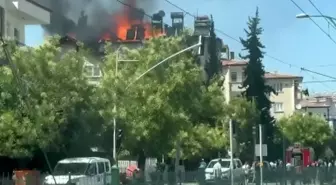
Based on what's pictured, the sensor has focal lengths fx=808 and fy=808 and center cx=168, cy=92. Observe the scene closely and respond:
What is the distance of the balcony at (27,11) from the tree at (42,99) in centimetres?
1243

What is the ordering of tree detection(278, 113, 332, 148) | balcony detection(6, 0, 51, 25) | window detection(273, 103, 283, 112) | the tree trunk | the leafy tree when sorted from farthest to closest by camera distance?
1. window detection(273, 103, 283, 112)
2. tree detection(278, 113, 332, 148)
3. the leafy tree
4. balcony detection(6, 0, 51, 25)
5. the tree trunk

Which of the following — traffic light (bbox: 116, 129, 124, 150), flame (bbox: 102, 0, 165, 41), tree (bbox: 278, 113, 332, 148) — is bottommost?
traffic light (bbox: 116, 129, 124, 150)

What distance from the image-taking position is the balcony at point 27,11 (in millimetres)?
48344

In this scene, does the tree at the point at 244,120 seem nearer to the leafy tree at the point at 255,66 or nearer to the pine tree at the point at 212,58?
the leafy tree at the point at 255,66

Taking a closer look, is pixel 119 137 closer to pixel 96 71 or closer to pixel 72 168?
pixel 72 168

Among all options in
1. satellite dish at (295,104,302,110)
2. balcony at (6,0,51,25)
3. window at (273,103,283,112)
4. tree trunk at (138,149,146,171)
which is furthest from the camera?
satellite dish at (295,104,302,110)

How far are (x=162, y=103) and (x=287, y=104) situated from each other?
77.6 m

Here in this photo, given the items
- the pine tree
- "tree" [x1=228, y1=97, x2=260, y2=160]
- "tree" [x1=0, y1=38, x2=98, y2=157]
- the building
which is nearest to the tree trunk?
"tree" [x1=0, y1=38, x2=98, y2=157]

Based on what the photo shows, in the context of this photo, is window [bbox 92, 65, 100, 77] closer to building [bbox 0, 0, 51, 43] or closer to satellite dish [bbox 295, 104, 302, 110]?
building [bbox 0, 0, 51, 43]

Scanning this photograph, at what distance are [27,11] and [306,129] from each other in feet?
161

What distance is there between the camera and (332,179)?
48156mm

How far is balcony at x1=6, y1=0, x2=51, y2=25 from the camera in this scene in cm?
4834

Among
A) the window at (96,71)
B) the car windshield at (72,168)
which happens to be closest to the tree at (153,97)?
the window at (96,71)

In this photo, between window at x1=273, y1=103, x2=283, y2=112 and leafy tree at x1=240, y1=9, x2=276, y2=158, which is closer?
leafy tree at x1=240, y1=9, x2=276, y2=158
